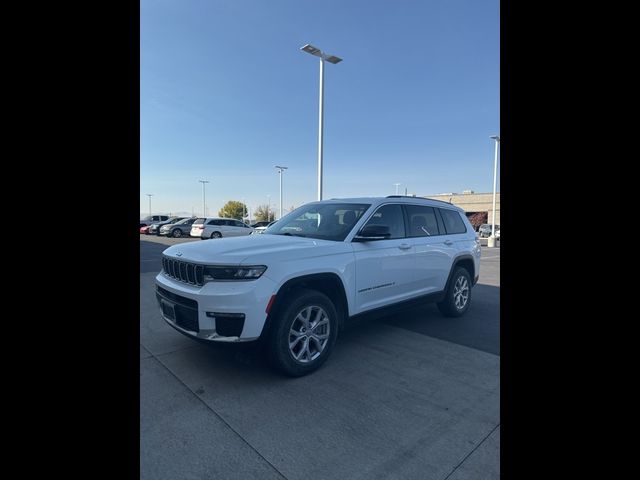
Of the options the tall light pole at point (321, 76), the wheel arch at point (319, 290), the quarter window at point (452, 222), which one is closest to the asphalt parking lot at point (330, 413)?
the wheel arch at point (319, 290)

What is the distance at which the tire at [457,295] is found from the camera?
18.3 ft

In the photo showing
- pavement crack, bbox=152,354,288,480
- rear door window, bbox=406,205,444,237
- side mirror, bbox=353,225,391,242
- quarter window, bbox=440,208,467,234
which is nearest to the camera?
pavement crack, bbox=152,354,288,480

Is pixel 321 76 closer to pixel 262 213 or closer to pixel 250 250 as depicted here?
pixel 250 250

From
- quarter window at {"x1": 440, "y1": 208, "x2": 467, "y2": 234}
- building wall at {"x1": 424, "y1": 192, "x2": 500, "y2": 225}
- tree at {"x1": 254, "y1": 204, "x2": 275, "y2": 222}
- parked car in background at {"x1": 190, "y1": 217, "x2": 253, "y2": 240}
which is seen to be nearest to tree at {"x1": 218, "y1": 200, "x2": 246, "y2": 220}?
tree at {"x1": 254, "y1": 204, "x2": 275, "y2": 222}

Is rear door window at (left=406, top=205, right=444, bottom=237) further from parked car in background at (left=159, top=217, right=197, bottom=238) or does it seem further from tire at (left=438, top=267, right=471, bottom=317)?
parked car in background at (left=159, top=217, right=197, bottom=238)

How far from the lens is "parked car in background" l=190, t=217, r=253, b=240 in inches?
1018

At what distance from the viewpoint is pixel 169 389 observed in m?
3.30

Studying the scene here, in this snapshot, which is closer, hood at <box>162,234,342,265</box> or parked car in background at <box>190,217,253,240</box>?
hood at <box>162,234,342,265</box>

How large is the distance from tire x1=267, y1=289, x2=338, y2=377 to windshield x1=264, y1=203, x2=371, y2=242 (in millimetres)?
818

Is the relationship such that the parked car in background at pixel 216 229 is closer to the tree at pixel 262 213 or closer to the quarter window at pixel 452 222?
the quarter window at pixel 452 222

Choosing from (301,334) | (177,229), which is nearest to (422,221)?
(301,334)
